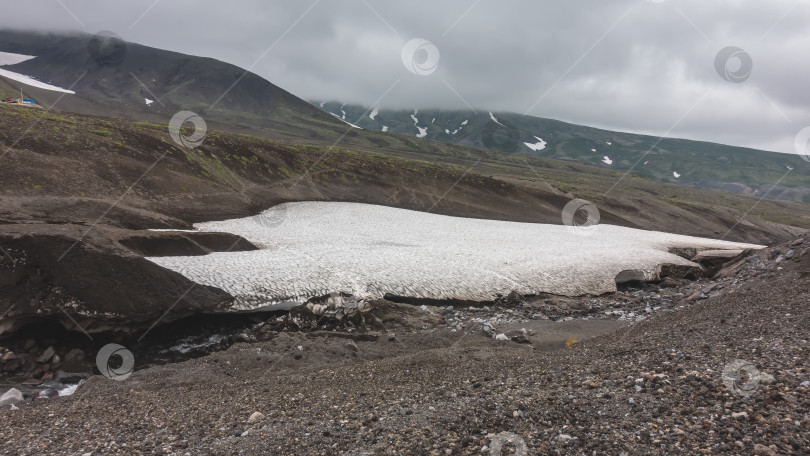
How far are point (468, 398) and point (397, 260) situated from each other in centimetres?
1471

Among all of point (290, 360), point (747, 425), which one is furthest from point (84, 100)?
point (747, 425)

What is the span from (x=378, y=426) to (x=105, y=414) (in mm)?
5591

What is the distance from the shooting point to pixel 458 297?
62.3 feet

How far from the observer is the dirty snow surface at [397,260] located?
16750 millimetres

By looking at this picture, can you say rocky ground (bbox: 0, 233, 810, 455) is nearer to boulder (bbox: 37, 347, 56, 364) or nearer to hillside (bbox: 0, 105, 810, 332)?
boulder (bbox: 37, 347, 56, 364)

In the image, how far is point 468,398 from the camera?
7562mm

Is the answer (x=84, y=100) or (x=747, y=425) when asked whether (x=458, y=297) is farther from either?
(x=84, y=100)

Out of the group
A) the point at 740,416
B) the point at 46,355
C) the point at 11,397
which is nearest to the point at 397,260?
the point at 46,355

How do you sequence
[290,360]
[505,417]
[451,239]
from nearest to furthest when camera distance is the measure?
1. [505,417]
2. [290,360]
3. [451,239]

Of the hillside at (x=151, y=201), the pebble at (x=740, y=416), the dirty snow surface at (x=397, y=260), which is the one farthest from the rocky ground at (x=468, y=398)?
the dirty snow surface at (x=397, y=260)

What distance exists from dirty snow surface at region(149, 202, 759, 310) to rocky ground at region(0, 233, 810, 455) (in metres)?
3.80

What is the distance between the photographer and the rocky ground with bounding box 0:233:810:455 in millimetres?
5570

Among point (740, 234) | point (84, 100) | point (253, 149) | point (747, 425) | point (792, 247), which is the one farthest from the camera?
point (84, 100)

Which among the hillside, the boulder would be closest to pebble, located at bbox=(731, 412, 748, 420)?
the hillside
